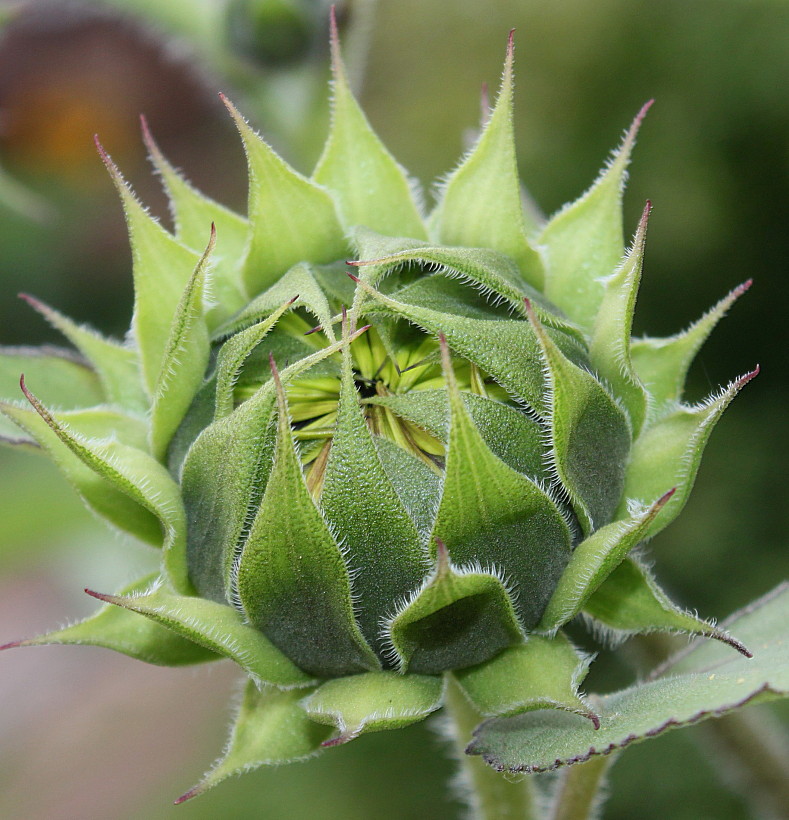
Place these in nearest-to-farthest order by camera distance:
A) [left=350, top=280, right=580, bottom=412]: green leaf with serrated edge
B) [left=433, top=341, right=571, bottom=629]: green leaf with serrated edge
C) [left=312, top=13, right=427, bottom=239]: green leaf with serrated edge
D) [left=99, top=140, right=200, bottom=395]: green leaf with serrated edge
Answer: [left=433, top=341, right=571, bottom=629]: green leaf with serrated edge
[left=350, top=280, right=580, bottom=412]: green leaf with serrated edge
[left=99, top=140, right=200, bottom=395]: green leaf with serrated edge
[left=312, top=13, right=427, bottom=239]: green leaf with serrated edge

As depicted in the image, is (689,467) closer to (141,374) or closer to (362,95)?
(141,374)

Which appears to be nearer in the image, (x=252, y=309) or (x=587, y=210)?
(x=252, y=309)

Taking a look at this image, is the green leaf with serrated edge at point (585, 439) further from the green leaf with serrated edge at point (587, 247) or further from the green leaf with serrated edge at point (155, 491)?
the green leaf with serrated edge at point (155, 491)

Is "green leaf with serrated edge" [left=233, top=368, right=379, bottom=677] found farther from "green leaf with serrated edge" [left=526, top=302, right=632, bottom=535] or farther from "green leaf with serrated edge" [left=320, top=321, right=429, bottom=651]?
"green leaf with serrated edge" [left=526, top=302, right=632, bottom=535]

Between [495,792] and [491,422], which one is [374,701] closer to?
[491,422]

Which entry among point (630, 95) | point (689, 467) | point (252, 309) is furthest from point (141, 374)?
point (630, 95)

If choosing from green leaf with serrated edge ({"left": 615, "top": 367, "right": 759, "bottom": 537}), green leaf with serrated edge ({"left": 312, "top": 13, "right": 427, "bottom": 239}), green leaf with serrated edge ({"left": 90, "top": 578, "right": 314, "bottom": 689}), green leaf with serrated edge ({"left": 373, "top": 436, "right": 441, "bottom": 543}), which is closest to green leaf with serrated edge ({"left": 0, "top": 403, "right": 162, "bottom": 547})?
green leaf with serrated edge ({"left": 90, "top": 578, "right": 314, "bottom": 689})

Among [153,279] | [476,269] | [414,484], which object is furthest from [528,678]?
[153,279]
